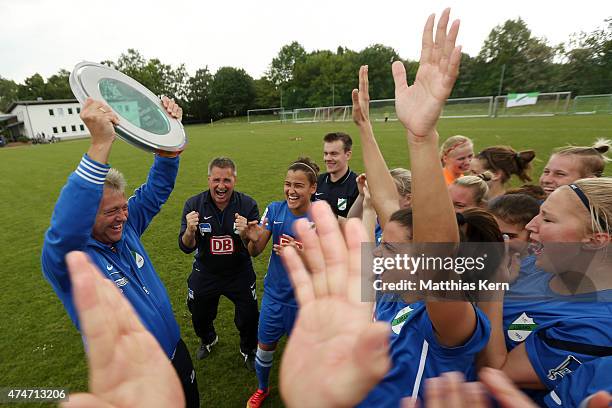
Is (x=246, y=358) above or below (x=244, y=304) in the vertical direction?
below

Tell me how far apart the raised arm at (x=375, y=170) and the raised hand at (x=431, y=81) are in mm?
752

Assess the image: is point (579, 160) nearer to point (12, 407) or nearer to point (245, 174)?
point (12, 407)

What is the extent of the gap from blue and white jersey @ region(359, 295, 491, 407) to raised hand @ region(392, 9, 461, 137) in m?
0.79

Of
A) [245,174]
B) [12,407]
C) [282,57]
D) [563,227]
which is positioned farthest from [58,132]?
[563,227]

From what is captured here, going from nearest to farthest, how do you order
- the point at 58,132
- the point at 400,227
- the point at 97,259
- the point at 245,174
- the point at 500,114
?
the point at 400,227 < the point at 97,259 < the point at 245,174 < the point at 500,114 < the point at 58,132

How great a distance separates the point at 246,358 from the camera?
3494 mm

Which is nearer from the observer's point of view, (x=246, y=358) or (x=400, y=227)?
(x=400, y=227)

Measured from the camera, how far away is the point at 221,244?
341 centimetres

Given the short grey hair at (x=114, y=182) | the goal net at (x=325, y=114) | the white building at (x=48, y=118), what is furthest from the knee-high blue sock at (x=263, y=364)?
the white building at (x=48, y=118)

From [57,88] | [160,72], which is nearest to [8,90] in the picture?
[57,88]

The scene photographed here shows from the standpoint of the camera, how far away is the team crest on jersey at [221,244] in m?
3.41

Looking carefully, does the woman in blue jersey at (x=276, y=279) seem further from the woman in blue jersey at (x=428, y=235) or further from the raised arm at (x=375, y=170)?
the woman in blue jersey at (x=428, y=235)

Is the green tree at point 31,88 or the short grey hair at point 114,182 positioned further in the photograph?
the green tree at point 31,88

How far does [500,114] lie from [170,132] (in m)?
39.4
